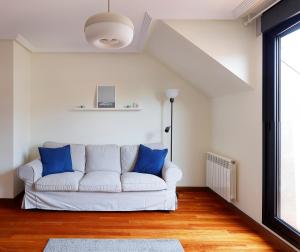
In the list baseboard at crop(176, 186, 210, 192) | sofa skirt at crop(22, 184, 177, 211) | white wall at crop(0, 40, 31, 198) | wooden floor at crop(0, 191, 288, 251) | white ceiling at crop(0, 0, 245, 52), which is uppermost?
white ceiling at crop(0, 0, 245, 52)

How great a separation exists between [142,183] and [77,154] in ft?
→ 4.14

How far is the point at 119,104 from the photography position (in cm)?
418

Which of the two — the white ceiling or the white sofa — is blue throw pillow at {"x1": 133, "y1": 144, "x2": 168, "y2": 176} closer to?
the white sofa

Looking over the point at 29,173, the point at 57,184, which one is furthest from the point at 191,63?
the point at 29,173

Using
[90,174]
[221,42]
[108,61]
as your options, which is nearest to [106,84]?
[108,61]

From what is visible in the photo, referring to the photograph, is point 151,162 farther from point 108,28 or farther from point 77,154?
point 108,28

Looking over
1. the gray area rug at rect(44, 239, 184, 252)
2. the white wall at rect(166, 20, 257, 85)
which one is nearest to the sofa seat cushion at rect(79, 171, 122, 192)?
the gray area rug at rect(44, 239, 184, 252)

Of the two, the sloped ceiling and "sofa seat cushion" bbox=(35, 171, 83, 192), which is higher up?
the sloped ceiling

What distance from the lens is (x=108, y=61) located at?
13.7 ft

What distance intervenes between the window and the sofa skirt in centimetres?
138

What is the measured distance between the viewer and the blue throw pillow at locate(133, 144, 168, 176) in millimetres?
3516

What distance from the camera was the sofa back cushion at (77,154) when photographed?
3.71 m

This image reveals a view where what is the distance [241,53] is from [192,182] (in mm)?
2417

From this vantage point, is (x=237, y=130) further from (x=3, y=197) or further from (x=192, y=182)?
(x=3, y=197)
